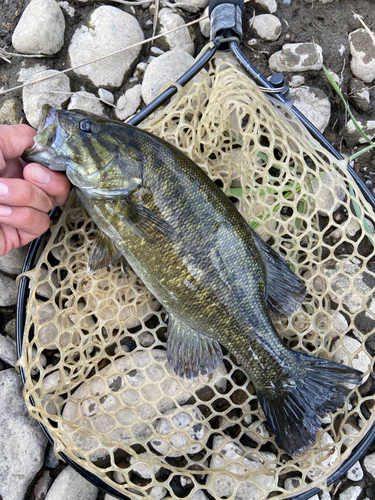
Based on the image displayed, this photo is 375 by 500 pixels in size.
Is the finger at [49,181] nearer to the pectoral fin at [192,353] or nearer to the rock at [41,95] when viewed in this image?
the rock at [41,95]

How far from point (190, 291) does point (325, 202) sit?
153 cm

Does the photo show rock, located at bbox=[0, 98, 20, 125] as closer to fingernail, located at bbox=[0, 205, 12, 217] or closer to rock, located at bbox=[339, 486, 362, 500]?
fingernail, located at bbox=[0, 205, 12, 217]

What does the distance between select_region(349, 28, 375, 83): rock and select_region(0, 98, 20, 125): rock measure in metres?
3.30

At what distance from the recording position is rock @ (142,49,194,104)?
364 cm

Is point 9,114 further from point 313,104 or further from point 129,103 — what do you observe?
point 313,104

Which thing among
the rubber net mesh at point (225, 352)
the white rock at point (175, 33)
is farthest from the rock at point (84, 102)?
the white rock at point (175, 33)

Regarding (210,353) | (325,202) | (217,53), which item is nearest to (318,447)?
(210,353)

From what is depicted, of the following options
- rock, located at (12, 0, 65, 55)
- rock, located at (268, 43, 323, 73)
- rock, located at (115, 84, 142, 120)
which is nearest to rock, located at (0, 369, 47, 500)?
rock, located at (115, 84, 142, 120)

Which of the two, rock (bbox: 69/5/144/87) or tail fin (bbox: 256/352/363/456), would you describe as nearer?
tail fin (bbox: 256/352/363/456)

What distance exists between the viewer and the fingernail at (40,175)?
2742 mm

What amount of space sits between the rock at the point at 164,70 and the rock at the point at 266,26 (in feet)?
2.61

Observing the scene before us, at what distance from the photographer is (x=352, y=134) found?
12.8ft

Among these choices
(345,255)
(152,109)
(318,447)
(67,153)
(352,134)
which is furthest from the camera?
(352,134)

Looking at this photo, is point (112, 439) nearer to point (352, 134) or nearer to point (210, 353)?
point (210, 353)
